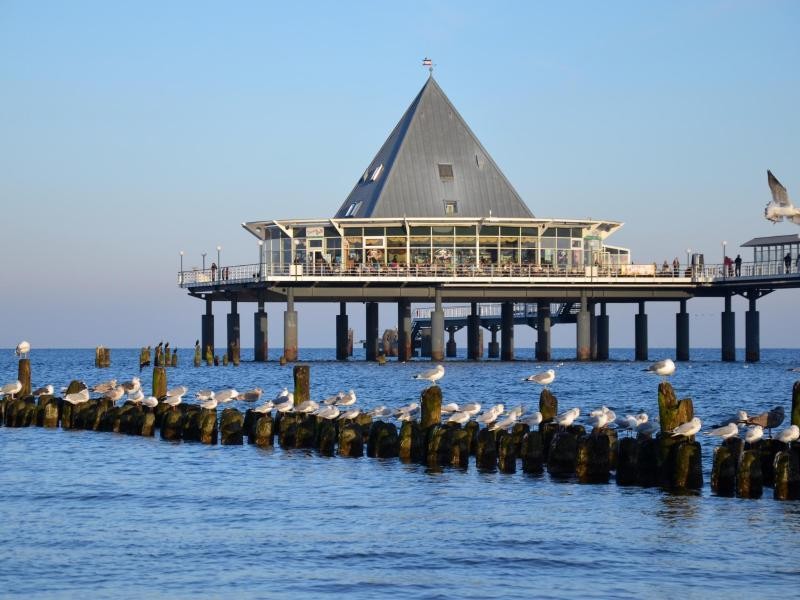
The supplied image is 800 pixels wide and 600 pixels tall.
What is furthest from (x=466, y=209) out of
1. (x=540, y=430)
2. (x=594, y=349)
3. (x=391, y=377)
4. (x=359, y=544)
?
(x=359, y=544)

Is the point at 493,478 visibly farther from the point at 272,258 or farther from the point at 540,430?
the point at 272,258

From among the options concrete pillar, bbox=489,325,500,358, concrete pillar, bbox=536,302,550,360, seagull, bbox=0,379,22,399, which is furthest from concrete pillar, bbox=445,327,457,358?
seagull, bbox=0,379,22,399

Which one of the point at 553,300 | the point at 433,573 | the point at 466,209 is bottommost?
the point at 433,573

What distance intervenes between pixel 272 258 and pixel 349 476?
216 ft

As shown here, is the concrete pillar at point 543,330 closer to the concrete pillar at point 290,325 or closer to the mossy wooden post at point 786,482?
the concrete pillar at point 290,325

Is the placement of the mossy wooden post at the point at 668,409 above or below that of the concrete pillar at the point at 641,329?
below

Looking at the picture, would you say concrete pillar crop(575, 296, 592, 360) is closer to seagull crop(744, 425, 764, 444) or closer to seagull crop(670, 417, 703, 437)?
seagull crop(744, 425, 764, 444)

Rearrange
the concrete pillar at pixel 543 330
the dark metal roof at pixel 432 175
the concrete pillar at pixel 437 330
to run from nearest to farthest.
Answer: the concrete pillar at pixel 437 330
the concrete pillar at pixel 543 330
the dark metal roof at pixel 432 175

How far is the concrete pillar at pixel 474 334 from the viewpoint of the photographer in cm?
10894

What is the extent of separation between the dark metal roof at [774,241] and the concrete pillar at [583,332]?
11.8 metres

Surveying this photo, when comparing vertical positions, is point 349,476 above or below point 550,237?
below

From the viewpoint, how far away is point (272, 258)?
9631cm

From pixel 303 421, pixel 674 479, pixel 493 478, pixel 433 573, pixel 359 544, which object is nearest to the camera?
pixel 433 573

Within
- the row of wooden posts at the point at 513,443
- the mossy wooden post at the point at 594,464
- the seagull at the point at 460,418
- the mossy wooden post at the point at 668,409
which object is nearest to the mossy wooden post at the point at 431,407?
the row of wooden posts at the point at 513,443
